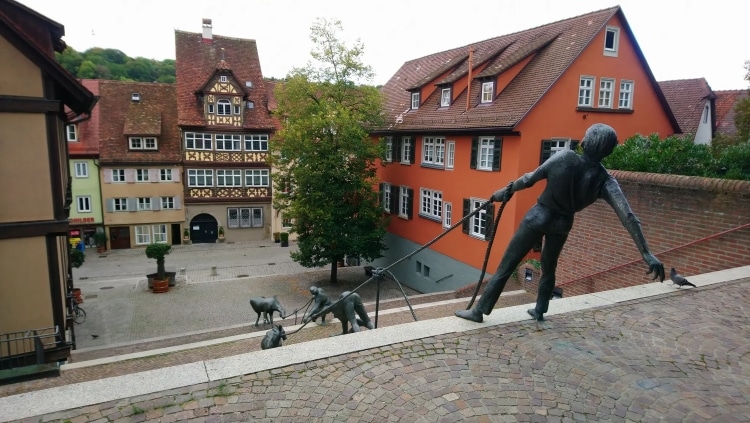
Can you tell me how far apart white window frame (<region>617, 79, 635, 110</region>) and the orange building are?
4cm

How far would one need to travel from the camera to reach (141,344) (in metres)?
12.8

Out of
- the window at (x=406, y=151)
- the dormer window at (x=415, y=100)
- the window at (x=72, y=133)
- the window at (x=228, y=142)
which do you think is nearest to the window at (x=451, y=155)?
the window at (x=406, y=151)

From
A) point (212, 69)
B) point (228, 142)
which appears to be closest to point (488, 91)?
point (228, 142)

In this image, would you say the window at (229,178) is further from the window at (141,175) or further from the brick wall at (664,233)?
the brick wall at (664,233)

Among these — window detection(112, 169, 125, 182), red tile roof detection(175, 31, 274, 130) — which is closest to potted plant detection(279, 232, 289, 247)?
red tile roof detection(175, 31, 274, 130)

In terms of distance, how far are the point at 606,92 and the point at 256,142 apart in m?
20.5

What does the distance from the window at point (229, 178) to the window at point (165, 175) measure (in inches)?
109

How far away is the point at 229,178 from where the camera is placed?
3048cm

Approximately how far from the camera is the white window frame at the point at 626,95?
18750 mm

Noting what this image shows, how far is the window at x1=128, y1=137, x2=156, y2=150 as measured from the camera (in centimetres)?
2878

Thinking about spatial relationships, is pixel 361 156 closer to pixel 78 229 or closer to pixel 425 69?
pixel 425 69

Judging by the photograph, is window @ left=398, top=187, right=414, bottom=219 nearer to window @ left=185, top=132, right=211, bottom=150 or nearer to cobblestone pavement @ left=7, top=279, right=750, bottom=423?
window @ left=185, top=132, right=211, bottom=150

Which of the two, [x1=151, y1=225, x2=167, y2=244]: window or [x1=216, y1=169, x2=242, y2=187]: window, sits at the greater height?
[x1=216, y1=169, x2=242, y2=187]: window

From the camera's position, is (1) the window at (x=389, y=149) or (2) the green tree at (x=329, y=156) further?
(1) the window at (x=389, y=149)
